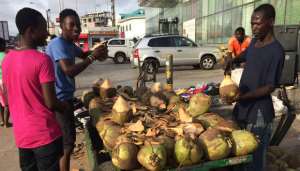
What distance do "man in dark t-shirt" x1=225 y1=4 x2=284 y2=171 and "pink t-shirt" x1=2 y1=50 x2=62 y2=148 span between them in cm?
169

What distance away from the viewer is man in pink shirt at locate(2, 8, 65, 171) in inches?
91.5

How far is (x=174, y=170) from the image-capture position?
6.66 ft

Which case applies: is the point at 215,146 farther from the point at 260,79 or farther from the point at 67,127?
the point at 67,127

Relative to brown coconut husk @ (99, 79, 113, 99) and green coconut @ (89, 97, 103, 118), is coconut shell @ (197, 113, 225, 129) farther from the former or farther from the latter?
brown coconut husk @ (99, 79, 113, 99)

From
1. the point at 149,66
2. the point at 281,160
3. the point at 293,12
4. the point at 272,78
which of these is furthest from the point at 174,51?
the point at 272,78

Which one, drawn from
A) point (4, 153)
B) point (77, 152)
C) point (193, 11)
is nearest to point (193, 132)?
point (77, 152)

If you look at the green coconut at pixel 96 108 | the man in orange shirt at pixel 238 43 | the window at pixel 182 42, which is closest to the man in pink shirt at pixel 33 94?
the green coconut at pixel 96 108

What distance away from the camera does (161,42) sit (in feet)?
48.8

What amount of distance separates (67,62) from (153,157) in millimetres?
1653

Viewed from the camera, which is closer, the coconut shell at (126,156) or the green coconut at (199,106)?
the coconut shell at (126,156)

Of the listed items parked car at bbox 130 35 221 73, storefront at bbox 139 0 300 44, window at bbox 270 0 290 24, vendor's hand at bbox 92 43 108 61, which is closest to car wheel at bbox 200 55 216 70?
parked car at bbox 130 35 221 73

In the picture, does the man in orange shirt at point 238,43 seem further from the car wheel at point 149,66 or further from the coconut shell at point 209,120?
the coconut shell at point 209,120

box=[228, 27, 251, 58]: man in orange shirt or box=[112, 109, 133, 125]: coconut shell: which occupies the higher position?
box=[228, 27, 251, 58]: man in orange shirt

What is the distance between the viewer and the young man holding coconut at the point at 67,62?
10.2 ft
